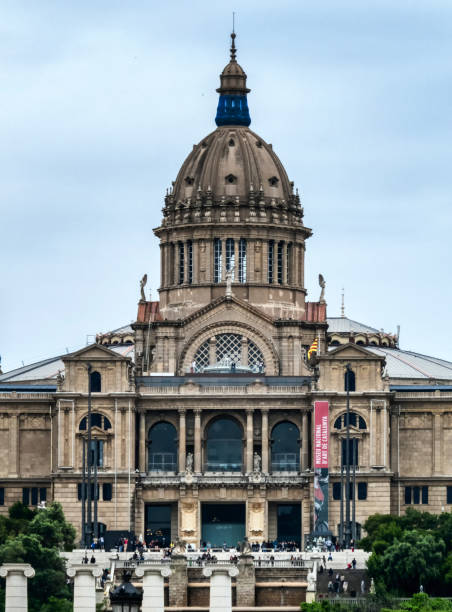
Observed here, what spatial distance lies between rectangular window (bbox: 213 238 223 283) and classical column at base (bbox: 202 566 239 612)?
69.7 m

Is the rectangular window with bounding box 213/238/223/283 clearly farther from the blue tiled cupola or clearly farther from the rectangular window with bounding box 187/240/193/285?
the blue tiled cupola

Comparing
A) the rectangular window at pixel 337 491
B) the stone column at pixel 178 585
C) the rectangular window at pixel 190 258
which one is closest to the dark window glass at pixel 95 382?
the rectangular window at pixel 190 258

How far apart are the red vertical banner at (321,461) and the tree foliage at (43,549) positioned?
1939 centimetres

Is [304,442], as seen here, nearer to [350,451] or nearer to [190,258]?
[350,451]

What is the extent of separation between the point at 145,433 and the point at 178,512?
6.42 meters

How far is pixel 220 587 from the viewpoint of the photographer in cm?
11444

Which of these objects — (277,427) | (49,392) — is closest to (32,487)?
(49,392)

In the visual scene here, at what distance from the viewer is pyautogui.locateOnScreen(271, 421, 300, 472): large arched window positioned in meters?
176

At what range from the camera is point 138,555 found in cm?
15588

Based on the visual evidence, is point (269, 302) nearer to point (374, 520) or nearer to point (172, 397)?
point (172, 397)

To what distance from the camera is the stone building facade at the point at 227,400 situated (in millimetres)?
174125

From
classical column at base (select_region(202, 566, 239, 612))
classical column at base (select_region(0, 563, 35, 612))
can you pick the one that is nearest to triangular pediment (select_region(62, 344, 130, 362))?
classical column at base (select_region(202, 566, 239, 612))

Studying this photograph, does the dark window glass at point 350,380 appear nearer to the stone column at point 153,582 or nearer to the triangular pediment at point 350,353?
the triangular pediment at point 350,353

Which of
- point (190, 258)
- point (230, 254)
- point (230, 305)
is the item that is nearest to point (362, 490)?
point (230, 305)
